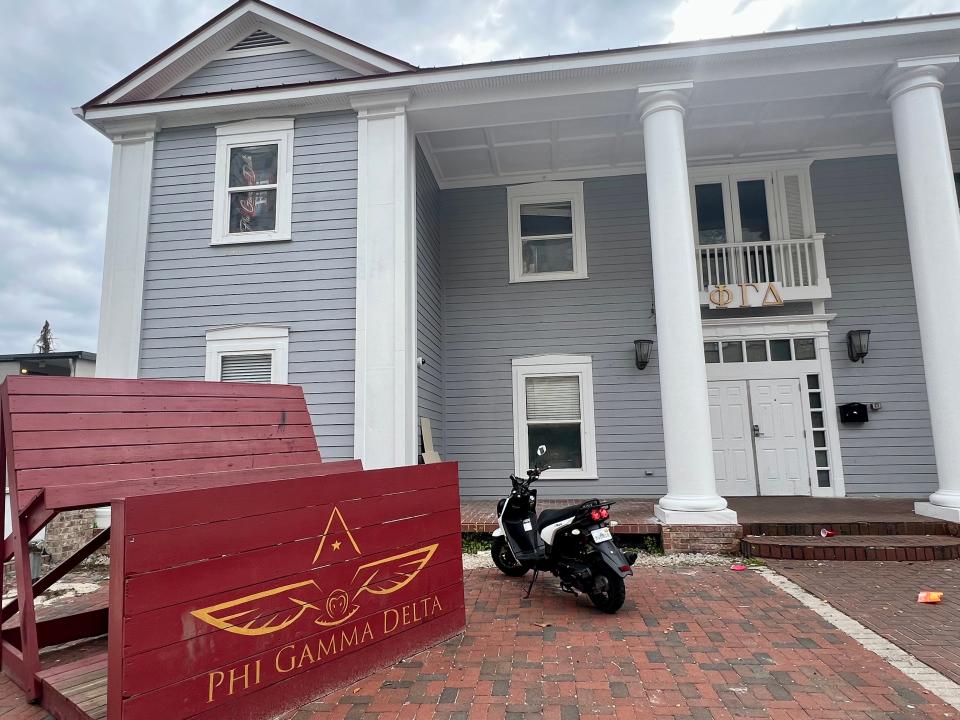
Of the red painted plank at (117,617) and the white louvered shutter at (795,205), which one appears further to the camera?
the white louvered shutter at (795,205)

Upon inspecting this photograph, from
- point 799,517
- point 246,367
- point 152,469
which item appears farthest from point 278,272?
point 799,517

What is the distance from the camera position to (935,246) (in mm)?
5906

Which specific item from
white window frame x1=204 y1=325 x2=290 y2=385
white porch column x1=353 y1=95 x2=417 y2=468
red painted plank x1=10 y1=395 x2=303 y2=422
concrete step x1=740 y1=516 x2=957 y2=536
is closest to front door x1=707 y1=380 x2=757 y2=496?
concrete step x1=740 y1=516 x2=957 y2=536

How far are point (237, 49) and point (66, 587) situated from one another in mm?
6786

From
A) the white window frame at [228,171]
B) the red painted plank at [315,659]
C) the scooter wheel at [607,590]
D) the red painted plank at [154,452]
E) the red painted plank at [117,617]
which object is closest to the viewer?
the red painted plank at [117,617]

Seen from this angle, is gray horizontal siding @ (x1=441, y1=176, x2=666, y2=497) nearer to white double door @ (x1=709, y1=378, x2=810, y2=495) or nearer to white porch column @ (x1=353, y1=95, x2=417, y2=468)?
white double door @ (x1=709, y1=378, x2=810, y2=495)

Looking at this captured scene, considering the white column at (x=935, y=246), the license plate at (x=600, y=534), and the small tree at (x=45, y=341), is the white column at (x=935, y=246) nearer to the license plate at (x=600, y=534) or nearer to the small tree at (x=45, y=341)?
the license plate at (x=600, y=534)

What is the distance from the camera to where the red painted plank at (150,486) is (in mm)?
2568

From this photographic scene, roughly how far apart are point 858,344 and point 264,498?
27.0ft

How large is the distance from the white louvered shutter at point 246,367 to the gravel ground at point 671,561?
11.1ft

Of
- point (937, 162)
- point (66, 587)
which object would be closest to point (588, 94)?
point (937, 162)

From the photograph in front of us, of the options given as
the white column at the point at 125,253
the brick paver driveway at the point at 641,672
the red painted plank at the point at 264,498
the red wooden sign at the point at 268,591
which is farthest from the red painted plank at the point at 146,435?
the white column at the point at 125,253

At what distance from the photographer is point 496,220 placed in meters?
8.79

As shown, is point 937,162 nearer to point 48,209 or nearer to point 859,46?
point 859,46
